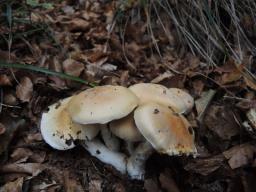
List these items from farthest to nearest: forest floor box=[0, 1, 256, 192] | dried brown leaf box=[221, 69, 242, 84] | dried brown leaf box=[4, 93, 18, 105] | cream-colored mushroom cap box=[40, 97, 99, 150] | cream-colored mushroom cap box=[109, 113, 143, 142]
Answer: dried brown leaf box=[221, 69, 242, 84], dried brown leaf box=[4, 93, 18, 105], forest floor box=[0, 1, 256, 192], cream-colored mushroom cap box=[40, 97, 99, 150], cream-colored mushroom cap box=[109, 113, 143, 142]

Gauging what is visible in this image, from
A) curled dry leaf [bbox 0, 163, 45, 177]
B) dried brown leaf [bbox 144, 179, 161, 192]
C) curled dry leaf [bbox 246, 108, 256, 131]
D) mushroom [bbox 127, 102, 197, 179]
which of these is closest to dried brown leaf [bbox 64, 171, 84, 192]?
curled dry leaf [bbox 0, 163, 45, 177]

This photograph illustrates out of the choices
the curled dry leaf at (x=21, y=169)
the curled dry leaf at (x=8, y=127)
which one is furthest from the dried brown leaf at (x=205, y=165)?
the curled dry leaf at (x=8, y=127)

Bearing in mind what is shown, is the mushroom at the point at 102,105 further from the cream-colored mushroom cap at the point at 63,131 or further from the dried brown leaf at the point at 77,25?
the dried brown leaf at the point at 77,25

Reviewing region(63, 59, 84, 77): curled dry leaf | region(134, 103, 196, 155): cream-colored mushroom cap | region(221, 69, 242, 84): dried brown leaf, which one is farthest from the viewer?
region(63, 59, 84, 77): curled dry leaf

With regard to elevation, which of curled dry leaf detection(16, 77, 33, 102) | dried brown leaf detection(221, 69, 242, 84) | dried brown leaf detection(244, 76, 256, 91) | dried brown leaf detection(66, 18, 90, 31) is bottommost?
dried brown leaf detection(66, 18, 90, 31)

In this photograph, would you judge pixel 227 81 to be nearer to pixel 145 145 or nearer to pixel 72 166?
pixel 145 145

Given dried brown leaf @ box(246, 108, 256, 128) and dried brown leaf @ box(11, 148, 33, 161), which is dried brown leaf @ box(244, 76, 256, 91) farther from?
dried brown leaf @ box(11, 148, 33, 161)

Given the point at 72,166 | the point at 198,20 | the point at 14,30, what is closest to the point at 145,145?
the point at 72,166
